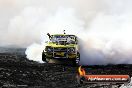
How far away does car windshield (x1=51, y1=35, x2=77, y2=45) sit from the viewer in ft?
117

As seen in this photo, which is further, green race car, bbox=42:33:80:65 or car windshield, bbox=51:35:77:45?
car windshield, bbox=51:35:77:45

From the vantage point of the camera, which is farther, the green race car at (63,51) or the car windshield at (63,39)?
the car windshield at (63,39)

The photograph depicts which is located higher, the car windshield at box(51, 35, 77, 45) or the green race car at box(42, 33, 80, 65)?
Result: the car windshield at box(51, 35, 77, 45)

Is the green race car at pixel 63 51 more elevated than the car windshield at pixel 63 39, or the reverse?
the car windshield at pixel 63 39

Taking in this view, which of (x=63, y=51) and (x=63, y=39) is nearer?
(x=63, y=51)

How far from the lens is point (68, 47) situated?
1366 inches

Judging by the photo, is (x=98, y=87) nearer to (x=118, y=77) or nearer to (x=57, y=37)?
(x=118, y=77)

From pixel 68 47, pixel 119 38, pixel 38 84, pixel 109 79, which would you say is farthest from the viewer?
pixel 119 38

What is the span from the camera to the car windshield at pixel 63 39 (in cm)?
3562

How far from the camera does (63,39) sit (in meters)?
36.0

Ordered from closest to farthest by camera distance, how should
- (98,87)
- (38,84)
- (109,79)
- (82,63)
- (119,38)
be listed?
1. (109,79)
2. (98,87)
3. (38,84)
4. (82,63)
5. (119,38)

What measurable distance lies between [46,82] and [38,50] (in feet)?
61.9

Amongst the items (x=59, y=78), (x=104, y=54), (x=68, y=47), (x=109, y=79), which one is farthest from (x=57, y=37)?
(x=109, y=79)

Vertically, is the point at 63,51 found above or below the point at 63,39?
below
